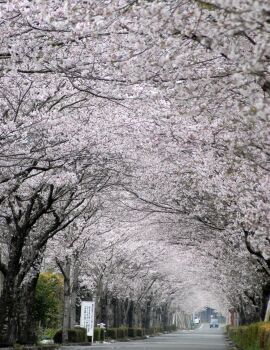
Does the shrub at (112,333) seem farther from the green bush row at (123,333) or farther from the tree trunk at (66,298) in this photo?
the tree trunk at (66,298)

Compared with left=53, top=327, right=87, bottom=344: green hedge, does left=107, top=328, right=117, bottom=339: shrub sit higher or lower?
higher

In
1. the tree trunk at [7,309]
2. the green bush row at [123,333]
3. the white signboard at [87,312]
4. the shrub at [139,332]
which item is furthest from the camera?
the shrub at [139,332]

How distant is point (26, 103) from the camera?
16.6 meters

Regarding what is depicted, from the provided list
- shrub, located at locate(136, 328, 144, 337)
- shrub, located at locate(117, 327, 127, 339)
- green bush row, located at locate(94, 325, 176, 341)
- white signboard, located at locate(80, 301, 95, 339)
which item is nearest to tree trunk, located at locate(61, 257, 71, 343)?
white signboard, located at locate(80, 301, 95, 339)

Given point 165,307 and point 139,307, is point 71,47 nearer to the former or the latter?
point 139,307

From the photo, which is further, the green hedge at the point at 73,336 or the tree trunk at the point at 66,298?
the green hedge at the point at 73,336

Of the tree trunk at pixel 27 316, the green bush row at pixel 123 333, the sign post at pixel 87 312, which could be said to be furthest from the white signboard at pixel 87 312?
the green bush row at pixel 123 333

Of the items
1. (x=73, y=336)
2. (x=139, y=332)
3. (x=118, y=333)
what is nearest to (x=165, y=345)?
(x=73, y=336)

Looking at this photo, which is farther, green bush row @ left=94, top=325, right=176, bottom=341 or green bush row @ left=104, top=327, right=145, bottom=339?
green bush row @ left=104, top=327, right=145, bottom=339

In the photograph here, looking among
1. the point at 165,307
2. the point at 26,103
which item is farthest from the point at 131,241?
the point at 165,307

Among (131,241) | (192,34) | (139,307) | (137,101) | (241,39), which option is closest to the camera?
(192,34)

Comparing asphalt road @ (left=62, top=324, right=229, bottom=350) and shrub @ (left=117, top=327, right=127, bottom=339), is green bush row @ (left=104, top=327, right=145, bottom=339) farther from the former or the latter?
asphalt road @ (left=62, top=324, right=229, bottom=350)

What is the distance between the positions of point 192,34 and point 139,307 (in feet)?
213

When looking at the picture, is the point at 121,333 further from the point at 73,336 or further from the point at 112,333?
the point at 73,336
